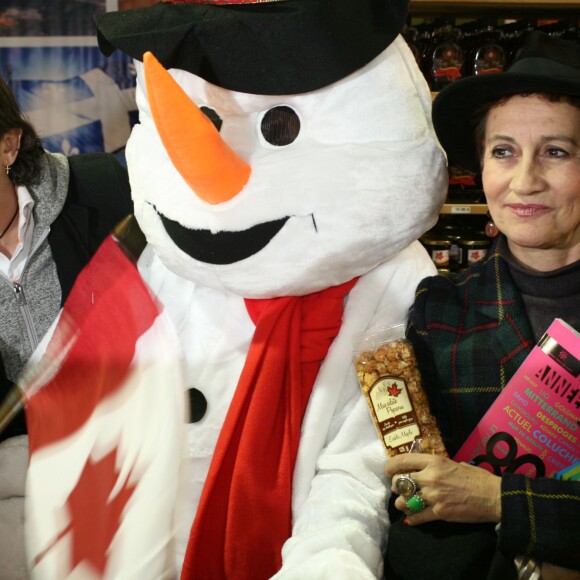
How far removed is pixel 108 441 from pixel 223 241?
1.23 feet

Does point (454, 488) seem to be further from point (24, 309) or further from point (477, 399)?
point (24, 309)

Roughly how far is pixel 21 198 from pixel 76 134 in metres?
2.06

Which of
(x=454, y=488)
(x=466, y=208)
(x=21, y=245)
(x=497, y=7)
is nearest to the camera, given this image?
(x=454, y=488)

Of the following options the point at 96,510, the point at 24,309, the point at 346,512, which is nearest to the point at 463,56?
the point at 24,309

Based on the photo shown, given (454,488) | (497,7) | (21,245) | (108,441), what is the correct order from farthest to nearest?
(497,7)
(21,245)
(108,441)
(454,488)

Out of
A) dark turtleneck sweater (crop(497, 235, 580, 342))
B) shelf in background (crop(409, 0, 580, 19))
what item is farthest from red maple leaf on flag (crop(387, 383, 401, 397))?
shelf in background (crop(409, 0, 580, 19))

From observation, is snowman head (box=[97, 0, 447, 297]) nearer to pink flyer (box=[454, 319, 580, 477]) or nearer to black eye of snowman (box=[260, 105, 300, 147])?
black eye of snowman (box=[260, 105, 300, 147])

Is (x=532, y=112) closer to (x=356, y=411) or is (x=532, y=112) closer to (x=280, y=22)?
(x=280, y=22)

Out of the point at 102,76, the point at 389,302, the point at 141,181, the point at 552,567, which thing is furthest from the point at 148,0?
the point at 552,567

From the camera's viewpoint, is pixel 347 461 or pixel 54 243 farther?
pixel 54 243

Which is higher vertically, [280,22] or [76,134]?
[280,22]

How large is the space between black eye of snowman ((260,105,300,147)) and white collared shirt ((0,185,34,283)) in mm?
677

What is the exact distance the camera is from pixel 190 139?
1.16 m

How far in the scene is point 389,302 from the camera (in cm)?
136
